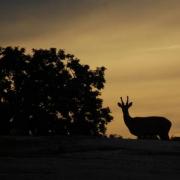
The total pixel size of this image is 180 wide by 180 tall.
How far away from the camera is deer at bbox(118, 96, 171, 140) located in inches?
1657

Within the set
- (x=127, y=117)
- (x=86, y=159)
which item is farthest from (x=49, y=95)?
(x=86, y=159)

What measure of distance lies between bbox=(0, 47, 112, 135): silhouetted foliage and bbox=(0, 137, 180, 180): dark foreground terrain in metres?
25.5

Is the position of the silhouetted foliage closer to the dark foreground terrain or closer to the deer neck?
the deer neck

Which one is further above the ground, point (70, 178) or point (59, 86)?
point (59, 86)

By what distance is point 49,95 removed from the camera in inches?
2092

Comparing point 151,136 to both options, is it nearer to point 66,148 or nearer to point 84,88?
point 84,88

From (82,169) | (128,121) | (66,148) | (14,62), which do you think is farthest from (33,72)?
(82,169)

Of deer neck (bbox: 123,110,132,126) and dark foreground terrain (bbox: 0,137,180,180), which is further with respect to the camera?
deer neck (bbox: 123,110,132,126)

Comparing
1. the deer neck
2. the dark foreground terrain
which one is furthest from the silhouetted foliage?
the dark foreground terrain

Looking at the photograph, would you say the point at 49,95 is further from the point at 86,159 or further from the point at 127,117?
the point at 86,159

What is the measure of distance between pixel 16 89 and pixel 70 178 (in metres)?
35.9

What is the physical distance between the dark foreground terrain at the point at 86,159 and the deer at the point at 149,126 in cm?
1630

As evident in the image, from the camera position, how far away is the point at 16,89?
54281 mm

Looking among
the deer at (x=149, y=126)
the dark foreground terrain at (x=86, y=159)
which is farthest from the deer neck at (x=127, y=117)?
the dark foreground terrain at (x=86, y=159)
